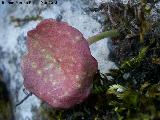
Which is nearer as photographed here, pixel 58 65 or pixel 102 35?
pixel 58 65

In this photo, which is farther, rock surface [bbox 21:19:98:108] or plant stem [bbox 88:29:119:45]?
plant stem [bbox 88:29:119:45]

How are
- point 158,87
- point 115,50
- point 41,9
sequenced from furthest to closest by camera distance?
point 41,9 → point 115,50 → point 158,87

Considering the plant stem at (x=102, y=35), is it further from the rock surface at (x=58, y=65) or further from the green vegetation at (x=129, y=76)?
the rock surface at (x=58, y=65)

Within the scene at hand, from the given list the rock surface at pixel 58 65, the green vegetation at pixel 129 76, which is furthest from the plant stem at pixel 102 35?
the rock surface at pixel 58 65

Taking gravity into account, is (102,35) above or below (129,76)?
above

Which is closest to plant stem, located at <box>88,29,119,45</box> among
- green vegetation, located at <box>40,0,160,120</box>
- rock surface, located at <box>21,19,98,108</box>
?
green vegetation, located at <box>40,0,160,120</box>

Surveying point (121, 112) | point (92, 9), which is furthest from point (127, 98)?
point (92, 9)

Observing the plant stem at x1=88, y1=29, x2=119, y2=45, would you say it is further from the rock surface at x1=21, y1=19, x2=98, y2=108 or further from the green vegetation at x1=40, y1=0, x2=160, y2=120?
the rock surface at x1=21, y1=19, x2=98, y2=108

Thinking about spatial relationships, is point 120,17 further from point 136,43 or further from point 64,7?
point 64,7
